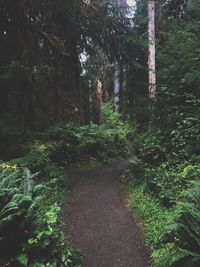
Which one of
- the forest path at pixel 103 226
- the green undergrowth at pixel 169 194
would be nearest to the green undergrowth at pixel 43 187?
the forest path at pixel 103 226

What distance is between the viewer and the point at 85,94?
75.6 ft

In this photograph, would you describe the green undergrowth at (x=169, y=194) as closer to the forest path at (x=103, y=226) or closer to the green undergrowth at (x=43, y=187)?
the forest path at (x=103, y=226)

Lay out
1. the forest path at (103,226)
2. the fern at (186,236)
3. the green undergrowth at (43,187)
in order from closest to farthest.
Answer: the fern at (186,236) < the green undergrowth at (43,187) < the forest path at (103,226)

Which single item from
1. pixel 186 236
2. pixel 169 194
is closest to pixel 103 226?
pixel 169 194

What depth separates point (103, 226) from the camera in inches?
325

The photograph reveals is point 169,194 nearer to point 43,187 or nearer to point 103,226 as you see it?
point 103,226

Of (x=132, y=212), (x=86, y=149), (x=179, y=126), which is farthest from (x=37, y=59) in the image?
(x=132, y=212)

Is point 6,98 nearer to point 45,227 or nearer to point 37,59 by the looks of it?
point 37,59

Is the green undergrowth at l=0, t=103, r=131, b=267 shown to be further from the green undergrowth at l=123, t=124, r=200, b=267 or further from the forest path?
the green undergrowth at l=123, t=124, r=200, b=267

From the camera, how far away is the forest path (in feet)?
22.6

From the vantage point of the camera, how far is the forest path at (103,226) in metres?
6.88

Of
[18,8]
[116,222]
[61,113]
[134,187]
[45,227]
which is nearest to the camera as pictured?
[45,227]

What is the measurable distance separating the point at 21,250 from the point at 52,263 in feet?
1.98

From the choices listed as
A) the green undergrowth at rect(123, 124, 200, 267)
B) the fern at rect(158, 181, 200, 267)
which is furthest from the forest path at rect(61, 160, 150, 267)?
the fern at rect(158, 181, 200, 267)
